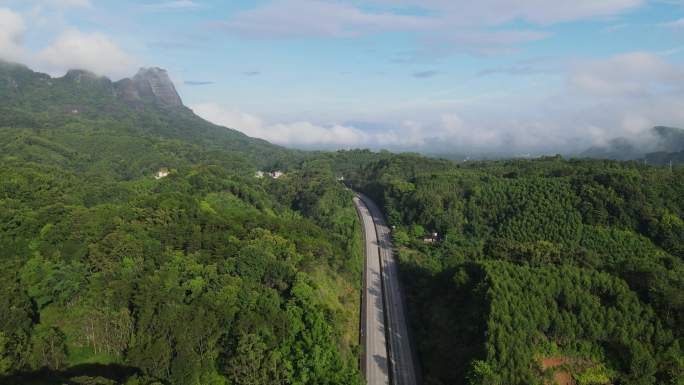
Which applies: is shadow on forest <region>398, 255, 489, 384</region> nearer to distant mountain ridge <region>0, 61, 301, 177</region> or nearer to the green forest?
the green forest

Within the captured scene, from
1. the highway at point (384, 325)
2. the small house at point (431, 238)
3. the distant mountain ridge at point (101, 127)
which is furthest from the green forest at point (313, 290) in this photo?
the distant mountain ridge at point (101, 127)

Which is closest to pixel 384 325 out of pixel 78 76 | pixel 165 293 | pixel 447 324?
pixel 447 324

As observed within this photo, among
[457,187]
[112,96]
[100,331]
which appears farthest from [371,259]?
[112,96]

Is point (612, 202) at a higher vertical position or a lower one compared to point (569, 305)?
higher

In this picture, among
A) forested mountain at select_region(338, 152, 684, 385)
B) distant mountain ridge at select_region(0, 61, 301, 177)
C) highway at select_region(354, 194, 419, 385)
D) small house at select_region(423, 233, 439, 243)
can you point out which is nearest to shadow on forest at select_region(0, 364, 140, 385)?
highway at select_region(354, 194, 419, 385)

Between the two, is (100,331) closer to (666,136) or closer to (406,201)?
(406,201)

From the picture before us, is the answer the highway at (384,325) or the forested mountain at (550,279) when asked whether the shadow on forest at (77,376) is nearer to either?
the highway at (384,325)
